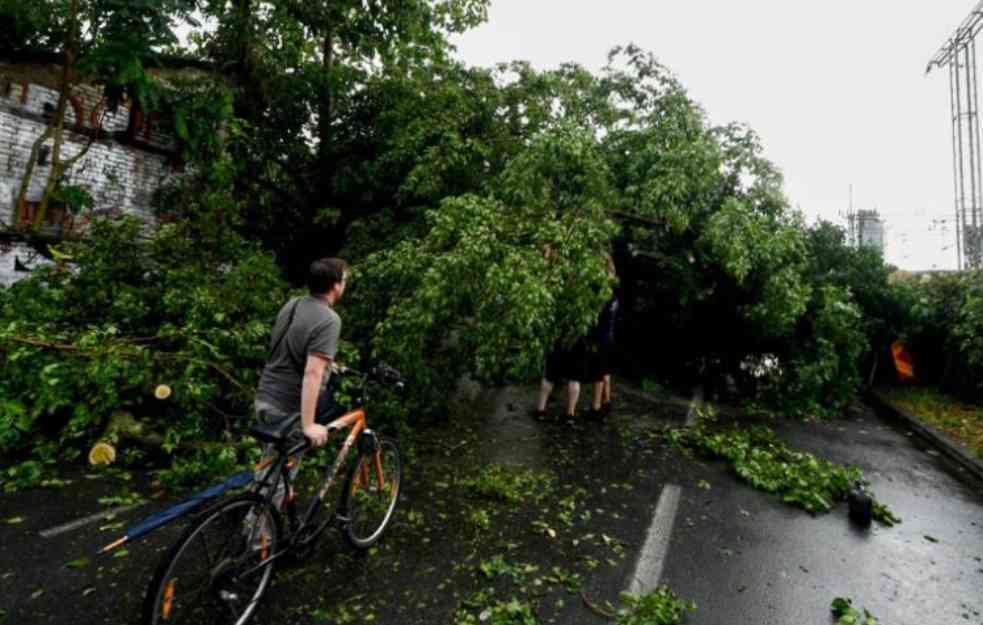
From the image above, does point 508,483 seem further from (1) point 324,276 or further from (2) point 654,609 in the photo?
(1) point 324,276

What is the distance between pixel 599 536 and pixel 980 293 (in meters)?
11.9

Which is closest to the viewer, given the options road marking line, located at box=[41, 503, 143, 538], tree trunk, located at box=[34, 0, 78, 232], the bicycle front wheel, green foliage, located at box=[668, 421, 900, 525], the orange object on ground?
the bicycle front wheel

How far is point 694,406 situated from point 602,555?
6193mm

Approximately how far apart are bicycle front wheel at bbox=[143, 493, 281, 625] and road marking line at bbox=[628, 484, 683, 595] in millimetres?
2448

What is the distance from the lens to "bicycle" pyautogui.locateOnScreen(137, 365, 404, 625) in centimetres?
257

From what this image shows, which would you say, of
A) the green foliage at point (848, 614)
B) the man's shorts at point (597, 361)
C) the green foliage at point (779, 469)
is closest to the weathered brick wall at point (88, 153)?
the man's shorts at point (597, 361)

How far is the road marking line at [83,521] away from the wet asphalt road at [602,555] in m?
0.09

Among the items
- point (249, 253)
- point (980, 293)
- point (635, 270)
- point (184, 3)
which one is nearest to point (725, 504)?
point (635, 270)

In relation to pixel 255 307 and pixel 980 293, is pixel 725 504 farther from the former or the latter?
pixel 980 293

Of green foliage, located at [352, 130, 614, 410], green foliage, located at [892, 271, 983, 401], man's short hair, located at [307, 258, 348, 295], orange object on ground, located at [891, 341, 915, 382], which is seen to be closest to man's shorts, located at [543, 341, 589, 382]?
green foliage, located at [352, 130, 614, 410]

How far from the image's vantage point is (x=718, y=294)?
10.5 m

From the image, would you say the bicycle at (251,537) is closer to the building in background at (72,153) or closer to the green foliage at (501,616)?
the green foliage at (501,616)

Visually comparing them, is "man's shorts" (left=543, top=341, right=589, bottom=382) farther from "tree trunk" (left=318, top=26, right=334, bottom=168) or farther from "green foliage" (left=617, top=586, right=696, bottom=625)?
"tree trunk" (left=318, top=26, right=334, bottom=168)

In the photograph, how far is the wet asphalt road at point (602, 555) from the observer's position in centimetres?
336
